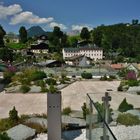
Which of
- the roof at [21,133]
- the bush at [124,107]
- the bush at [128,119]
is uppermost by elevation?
the bush at [128,119]

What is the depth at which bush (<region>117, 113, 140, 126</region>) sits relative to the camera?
8725 millimetres

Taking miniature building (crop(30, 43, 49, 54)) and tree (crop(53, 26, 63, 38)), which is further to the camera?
tree (crop(53, 26, 63, 38))

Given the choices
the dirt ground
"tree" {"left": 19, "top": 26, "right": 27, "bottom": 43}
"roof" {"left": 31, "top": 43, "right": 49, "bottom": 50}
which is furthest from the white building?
the dirt ground

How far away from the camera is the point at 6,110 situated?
60.7 feet

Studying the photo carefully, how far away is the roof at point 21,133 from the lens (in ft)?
34.2

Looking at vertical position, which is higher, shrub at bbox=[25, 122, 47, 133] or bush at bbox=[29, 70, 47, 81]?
shrub at bbox=[25, 122, 47, 133]

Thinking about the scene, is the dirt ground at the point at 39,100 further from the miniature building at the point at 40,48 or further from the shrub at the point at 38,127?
the miniature building at the point at 40,48

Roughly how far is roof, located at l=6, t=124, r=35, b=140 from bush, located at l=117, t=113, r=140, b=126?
2.85m

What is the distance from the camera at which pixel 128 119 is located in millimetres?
9086

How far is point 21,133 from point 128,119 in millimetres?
3393

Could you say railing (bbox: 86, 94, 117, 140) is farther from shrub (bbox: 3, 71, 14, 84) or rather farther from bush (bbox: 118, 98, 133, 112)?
shrub (bbox: 3, 71, 14, 84)

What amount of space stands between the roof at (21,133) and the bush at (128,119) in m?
2.85

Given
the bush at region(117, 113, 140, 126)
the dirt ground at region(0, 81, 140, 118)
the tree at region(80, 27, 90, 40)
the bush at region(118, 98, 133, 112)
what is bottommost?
the dirt ground at region(0, 81, 140, 118)

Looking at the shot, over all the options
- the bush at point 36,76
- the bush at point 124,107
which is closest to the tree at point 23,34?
the bush at point 36,76
